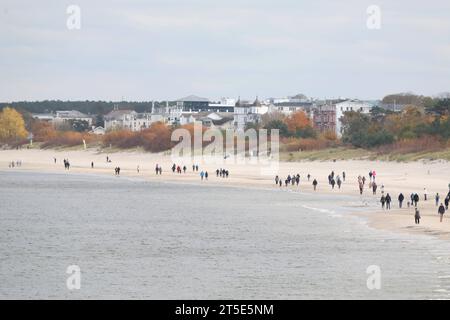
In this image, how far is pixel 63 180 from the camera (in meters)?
85.4

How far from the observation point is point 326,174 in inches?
2928

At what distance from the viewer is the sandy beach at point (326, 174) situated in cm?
4378

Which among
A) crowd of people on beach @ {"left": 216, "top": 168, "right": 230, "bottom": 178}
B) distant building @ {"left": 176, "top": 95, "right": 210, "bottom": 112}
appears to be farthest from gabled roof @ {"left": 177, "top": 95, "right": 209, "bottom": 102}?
crowd of people on beach @ {"left": 216, "top": 168, "right": 230, "bottom": 178}

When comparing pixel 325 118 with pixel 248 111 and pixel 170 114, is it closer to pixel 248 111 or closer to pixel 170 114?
pixel 248 111

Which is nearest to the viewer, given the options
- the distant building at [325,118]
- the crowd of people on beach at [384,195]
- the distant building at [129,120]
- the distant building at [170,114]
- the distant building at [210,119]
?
the crowd of people on beach at [384,195]

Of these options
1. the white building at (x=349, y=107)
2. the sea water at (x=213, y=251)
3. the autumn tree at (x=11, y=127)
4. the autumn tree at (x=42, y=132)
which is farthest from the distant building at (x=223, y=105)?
the sea water at (x=213, y=251)

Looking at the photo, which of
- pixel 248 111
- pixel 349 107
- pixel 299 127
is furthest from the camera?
pixel 248 111

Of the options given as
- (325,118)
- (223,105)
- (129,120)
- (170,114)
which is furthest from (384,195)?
(223,105)

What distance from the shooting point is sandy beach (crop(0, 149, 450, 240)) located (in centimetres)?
4378

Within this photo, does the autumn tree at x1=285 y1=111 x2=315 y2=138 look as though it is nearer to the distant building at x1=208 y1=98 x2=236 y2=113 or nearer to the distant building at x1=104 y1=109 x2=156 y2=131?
the distant building at x1=104 y1=109 x2=156 y2=131

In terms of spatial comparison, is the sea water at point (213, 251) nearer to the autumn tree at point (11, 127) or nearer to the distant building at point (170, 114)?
the autumn tree at point (11, 127)
